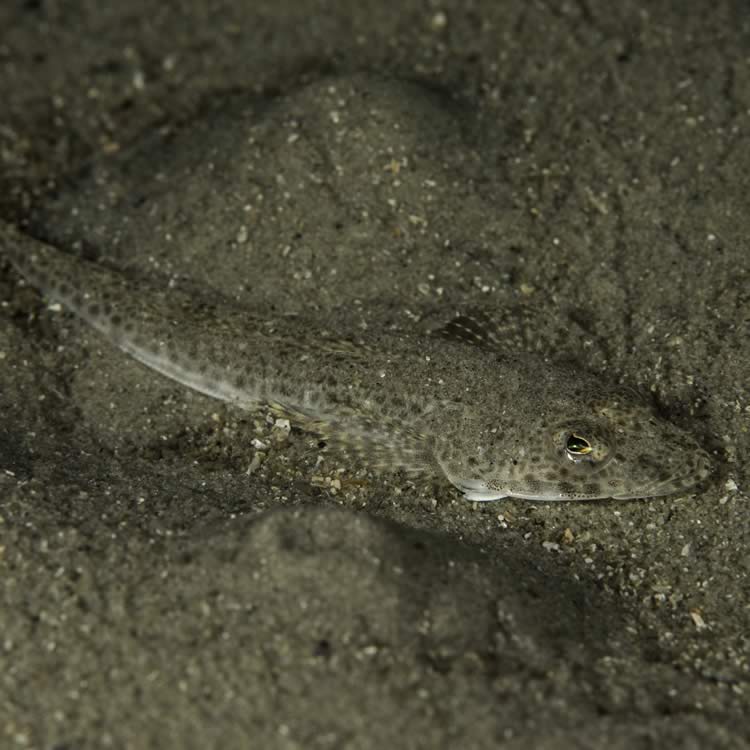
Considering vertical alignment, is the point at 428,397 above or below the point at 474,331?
below

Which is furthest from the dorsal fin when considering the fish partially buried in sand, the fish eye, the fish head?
the fish eye

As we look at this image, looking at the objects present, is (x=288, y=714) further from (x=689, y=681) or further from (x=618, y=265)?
(x=618, y=265)

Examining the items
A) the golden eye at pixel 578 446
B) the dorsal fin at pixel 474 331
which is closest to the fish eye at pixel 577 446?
the golden eye at pixel 578 446

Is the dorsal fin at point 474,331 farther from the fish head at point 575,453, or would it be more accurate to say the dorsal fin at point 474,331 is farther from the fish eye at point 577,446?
the fish eye at point 577,446

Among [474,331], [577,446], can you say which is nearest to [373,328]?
[474,331]

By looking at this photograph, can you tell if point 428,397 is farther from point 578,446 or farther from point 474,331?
→ point 578,446

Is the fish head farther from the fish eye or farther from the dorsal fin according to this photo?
the dorsal fin

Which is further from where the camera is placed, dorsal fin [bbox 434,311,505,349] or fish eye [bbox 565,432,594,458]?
dorsal fin [bbox 434,311,505,349]
